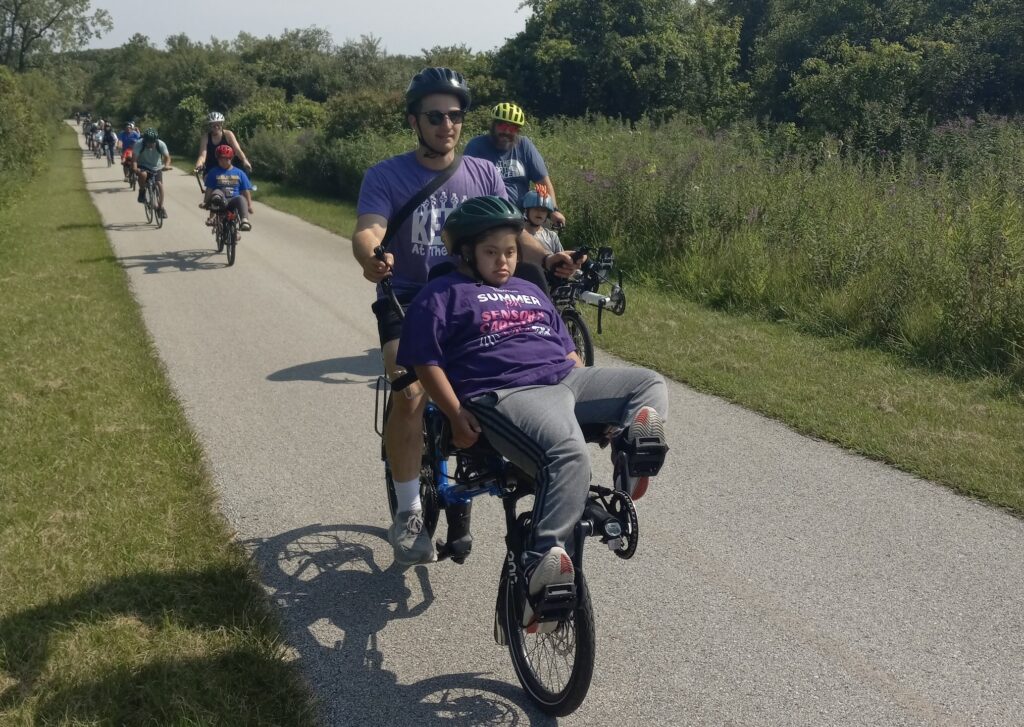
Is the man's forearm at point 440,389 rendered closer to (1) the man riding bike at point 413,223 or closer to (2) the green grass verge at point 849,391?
(1) the man riding bike at point 413,223

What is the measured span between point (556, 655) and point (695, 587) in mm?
1153

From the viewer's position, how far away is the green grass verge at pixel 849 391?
5520 mm

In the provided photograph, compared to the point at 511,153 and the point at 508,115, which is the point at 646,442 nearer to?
the point at 508,115

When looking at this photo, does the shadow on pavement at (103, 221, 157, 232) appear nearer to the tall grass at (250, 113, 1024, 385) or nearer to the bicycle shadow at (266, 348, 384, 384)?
the tall grass at (250, 113, 1024, 385)

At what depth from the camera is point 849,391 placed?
22.8 feet

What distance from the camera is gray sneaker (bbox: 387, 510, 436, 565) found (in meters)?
3.98

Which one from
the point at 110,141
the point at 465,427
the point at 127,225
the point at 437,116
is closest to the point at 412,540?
the point at 465,427

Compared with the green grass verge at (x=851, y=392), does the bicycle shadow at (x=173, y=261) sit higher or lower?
lower

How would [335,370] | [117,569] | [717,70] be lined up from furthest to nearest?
[717,70], [335,370], [117,569]

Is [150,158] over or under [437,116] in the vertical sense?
under

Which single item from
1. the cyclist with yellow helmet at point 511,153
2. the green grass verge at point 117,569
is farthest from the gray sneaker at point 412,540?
the cyclist with yellow helmet at point 511,153

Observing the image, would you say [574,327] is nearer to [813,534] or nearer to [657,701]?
[813,534]

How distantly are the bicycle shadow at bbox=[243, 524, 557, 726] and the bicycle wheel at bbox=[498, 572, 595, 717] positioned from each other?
0.36 feet

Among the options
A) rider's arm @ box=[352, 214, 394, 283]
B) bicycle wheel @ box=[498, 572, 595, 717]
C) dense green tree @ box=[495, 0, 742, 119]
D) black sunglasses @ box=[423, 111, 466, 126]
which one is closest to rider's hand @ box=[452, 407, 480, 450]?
bicycle wheel @ box=[498, 572, 595, 717]
